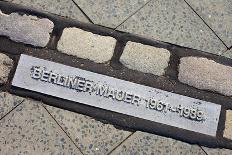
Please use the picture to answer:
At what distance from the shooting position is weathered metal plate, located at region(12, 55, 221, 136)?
2.70 metres

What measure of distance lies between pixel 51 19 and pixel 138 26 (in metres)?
0.67

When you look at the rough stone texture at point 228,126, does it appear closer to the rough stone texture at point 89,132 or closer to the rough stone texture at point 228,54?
the rough stone texture at point 228,54

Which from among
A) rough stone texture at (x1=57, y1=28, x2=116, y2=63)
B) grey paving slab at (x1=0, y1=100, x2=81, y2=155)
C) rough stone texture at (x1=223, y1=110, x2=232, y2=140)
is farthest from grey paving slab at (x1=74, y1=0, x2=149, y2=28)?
rough stone texture at (x1=223, y1=110, x2=232, y2=140)

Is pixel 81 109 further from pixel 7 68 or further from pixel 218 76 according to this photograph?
pixel 218 76

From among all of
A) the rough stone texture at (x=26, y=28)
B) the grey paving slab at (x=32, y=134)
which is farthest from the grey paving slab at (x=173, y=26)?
the grey paving slab at (x=32, y=134)

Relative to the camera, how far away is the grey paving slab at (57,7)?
2.94 m

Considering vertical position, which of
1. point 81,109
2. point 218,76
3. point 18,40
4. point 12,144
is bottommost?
point 12,144

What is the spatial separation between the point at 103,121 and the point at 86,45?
590 millimetres

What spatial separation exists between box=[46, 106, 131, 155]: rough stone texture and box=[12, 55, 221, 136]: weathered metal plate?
0.39 feet

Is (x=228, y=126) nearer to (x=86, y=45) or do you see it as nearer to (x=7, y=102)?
(x=86, y=45)

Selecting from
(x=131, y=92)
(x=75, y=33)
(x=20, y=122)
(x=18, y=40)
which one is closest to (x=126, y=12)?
(x=75, y=33)

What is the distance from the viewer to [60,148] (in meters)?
2.57

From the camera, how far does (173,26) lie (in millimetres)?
2996

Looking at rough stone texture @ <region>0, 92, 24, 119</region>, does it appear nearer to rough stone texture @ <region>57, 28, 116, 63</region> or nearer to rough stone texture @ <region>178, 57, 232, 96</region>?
rough stone texture @ <region>57, 28, 116, 63</region>
